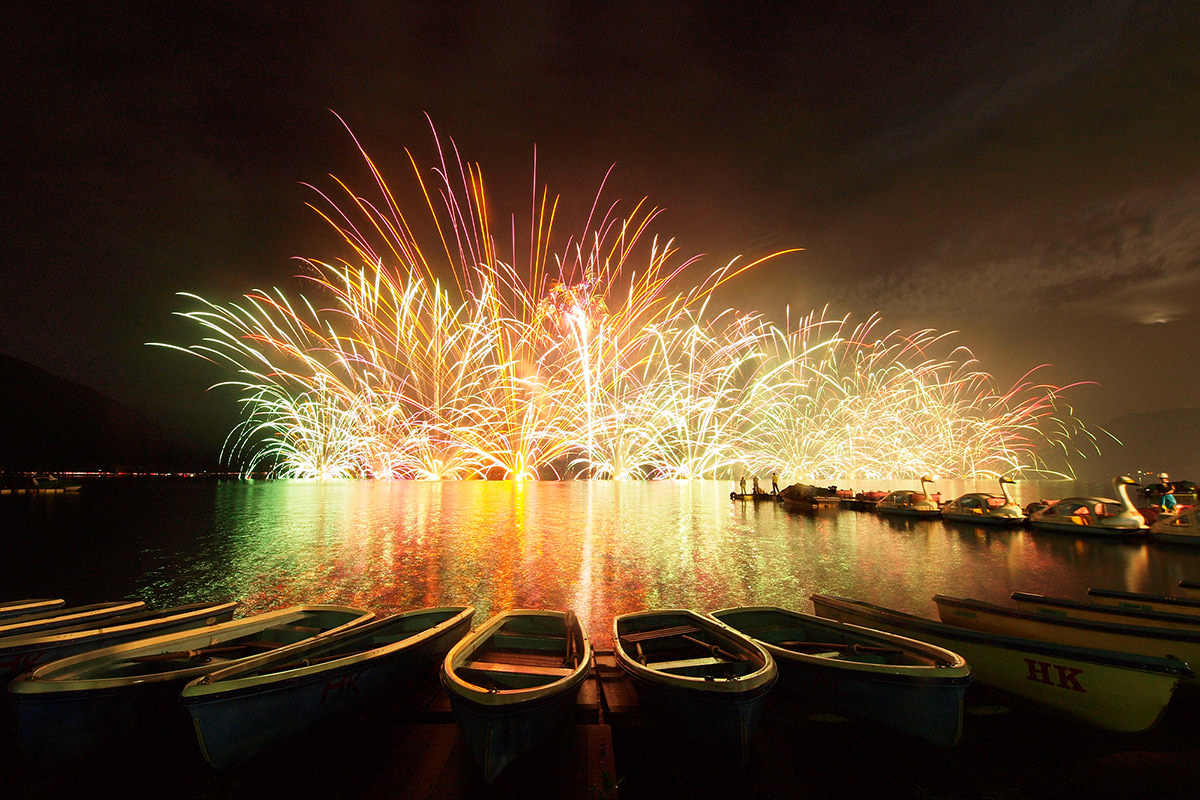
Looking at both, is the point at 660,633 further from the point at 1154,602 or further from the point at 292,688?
the point at 1154,602

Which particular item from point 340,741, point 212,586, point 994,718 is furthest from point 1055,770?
point 212,586

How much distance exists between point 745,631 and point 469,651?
4977mm

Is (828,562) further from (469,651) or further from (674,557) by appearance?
(469,651)

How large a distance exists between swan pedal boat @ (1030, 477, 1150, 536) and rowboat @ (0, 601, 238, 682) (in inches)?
1661

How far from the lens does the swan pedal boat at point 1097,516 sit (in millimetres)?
31203

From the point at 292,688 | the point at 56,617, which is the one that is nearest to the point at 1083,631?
the point at 292,688

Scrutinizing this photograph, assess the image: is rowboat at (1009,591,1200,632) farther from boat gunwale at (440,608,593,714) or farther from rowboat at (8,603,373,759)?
rowboat at (8,603,373,759)

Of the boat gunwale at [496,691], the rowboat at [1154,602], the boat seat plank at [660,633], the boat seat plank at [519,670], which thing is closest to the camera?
the boat gunwale at [496,691]

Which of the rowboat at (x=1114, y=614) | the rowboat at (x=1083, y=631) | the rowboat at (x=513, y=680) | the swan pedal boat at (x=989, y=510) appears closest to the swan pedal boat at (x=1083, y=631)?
the rowboat at (x=1083, y=631)

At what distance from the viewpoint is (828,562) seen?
80.5 ft

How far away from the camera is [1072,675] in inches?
293

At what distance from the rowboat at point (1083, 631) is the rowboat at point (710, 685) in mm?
5095

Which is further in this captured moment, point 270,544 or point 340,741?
point 270,544

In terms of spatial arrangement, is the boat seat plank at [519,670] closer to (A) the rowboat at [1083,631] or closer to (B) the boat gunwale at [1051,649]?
(B) the boat gunwale at [1051,649]
